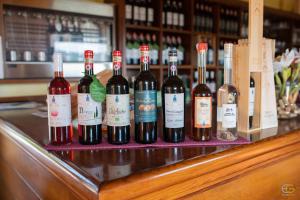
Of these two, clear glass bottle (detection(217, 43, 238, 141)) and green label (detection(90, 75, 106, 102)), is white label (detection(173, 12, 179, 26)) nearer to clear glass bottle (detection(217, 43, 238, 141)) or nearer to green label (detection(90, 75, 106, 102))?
clear glass bottle (detection(217, 43, 238, 141))

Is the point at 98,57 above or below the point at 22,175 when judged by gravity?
above

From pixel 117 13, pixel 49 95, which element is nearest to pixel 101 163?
pixel 49 95

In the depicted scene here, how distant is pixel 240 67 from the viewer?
0.89 metres

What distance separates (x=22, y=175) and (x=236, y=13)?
353 centimetres

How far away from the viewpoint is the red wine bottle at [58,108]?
0.72m

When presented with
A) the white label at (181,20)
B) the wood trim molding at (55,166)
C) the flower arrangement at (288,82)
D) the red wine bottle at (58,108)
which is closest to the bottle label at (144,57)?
the red wine bottle at (58,108)

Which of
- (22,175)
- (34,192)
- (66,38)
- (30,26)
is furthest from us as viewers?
(66,38)

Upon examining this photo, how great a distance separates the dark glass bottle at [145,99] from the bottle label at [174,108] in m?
0.04

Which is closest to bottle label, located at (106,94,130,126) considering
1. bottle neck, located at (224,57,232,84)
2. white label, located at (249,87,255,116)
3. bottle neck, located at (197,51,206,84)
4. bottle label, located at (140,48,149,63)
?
bottle label, located at (140,48,149,63)

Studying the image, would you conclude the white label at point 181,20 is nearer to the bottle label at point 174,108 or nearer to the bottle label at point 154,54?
the bottle label at point 154,54

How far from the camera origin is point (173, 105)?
28.2 inches

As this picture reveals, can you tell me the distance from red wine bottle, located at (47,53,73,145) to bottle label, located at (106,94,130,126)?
0.12m

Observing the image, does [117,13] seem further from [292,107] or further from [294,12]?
[294,12]

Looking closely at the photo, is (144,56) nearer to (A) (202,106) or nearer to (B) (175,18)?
(A) (202,106)
